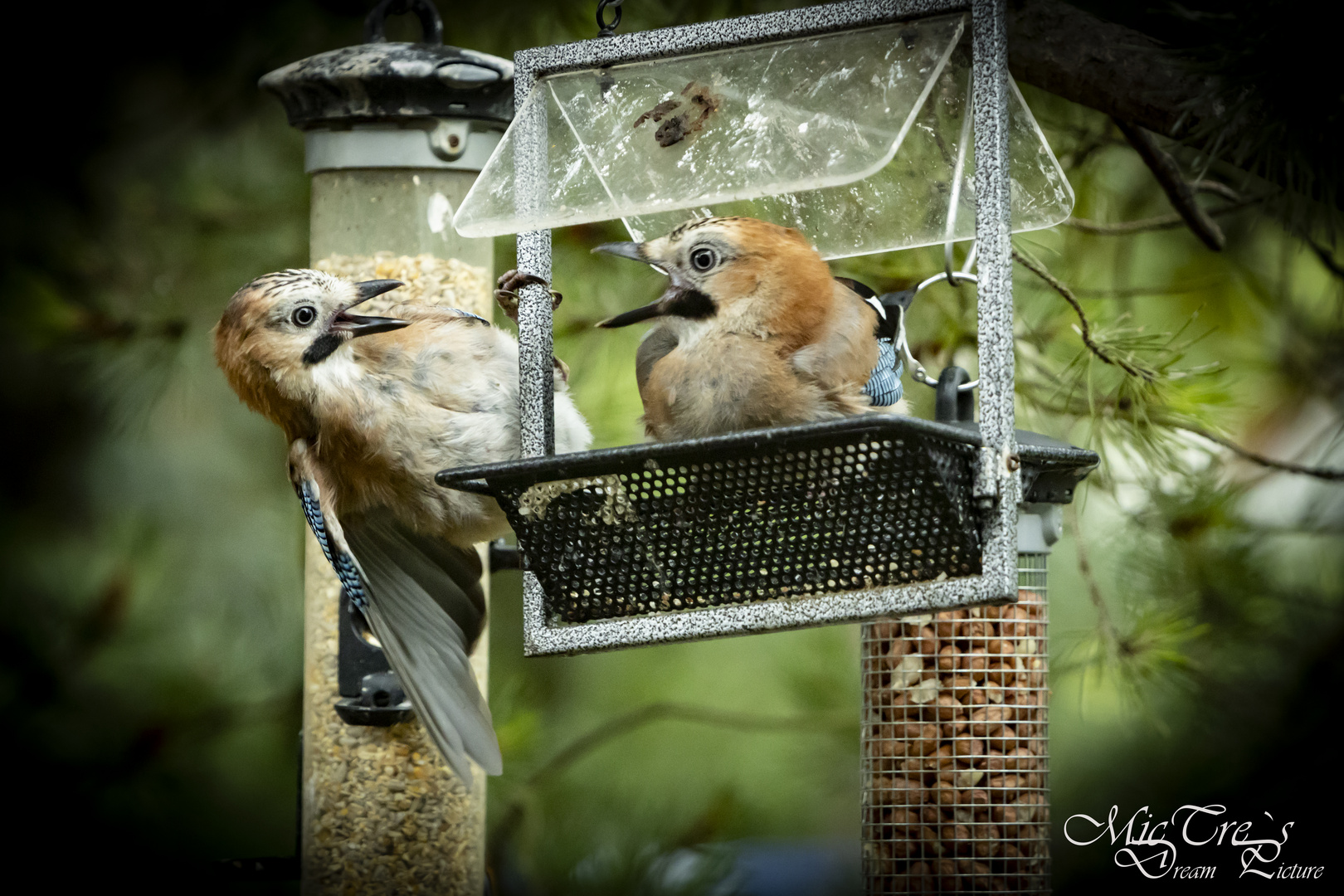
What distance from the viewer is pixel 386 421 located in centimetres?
263

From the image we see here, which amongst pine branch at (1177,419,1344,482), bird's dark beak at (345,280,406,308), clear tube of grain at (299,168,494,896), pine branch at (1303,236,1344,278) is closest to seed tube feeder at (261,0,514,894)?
clear tube of grain at (299,168,494,896)

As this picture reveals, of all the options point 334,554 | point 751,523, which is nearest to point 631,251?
point 751,523

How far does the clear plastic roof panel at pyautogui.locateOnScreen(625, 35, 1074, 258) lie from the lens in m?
2.31

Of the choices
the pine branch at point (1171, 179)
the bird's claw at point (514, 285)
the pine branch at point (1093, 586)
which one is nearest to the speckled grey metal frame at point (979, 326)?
the bird's claw at point (514, 285)

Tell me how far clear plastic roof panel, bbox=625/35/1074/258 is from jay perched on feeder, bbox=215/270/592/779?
1.46 feet

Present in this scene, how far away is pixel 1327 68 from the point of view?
7.18 ft

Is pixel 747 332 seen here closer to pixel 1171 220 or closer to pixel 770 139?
pixel 770 139

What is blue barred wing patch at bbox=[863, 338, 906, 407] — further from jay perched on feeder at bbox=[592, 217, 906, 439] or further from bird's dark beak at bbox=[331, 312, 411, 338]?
bird's dark beak at bbox=[331, 312, 411, 338]

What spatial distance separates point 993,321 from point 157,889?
8.76 ft

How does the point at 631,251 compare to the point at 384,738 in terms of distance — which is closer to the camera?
the point at 631,251

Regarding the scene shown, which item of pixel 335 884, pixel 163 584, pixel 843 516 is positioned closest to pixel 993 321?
pixel 843 516

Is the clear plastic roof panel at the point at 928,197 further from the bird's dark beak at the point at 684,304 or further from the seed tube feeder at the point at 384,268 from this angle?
the seed tube feeder at the point at 384,268

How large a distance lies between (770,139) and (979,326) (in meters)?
0.40

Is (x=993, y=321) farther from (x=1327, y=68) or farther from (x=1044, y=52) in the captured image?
(x=1044, y=52)
